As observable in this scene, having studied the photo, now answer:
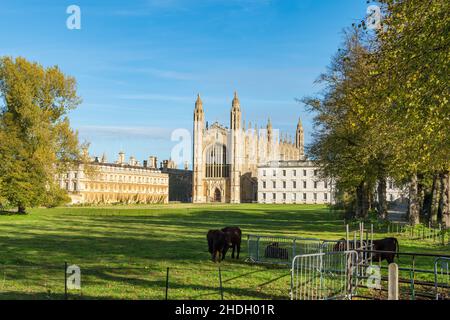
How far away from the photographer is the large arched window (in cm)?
14712

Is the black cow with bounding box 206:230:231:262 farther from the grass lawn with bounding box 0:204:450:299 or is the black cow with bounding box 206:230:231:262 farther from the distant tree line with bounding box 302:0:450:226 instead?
the distant tree line with bounding box 302:0:450:226

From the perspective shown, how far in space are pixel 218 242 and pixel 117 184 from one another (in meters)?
121

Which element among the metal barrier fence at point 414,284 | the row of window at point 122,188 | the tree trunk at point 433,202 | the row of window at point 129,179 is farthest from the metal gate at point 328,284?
the row of window at point 122,188

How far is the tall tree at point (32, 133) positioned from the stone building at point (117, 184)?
51.8 m

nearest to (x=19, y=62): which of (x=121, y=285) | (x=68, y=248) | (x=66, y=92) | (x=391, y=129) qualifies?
(x=66, y=92)

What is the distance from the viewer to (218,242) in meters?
20.6

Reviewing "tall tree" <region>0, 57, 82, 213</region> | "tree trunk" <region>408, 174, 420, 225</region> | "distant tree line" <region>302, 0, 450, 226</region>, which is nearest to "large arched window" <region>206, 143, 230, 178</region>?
"tall tree" <region>0, 57, 82, 213</region>

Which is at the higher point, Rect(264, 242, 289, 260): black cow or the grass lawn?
Rect(264, 242, 289, 260): black cow

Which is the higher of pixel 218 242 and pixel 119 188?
pixel 119 188

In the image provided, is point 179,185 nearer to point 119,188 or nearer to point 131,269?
point 119,188

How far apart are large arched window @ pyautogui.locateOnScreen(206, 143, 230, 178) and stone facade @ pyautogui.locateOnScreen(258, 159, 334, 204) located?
11954mm

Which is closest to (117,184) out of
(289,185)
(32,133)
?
(289,185)

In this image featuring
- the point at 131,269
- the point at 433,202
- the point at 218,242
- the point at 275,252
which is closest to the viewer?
the point at 131,269
